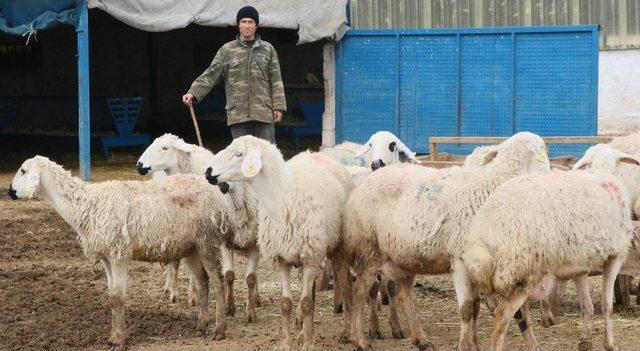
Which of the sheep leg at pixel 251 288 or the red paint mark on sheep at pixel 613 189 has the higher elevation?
the red paint mark on sheep at pixel 613 189

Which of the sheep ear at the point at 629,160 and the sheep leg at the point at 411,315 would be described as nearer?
the sheep leg at the point at 411,315

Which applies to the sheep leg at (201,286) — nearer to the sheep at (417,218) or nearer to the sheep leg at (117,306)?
the sheep leg at (117,306)

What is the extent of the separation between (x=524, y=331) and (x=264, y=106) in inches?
163

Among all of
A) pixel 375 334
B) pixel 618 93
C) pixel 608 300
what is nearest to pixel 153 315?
pixel 375 334

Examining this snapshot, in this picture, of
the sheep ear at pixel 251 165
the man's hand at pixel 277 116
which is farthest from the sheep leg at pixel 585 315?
the man's hand at pixel 277 116

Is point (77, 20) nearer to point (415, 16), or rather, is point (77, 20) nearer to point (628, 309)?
point (415, 16)

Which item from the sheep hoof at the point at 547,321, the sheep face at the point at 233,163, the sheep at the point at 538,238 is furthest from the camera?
the sheep hoof at the point at 547,321

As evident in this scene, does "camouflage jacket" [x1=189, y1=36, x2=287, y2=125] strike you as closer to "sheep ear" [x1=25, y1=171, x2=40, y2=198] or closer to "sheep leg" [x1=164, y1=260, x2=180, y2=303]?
"sheep leg" [x1=164, y1=260, x2=180, y2=303]

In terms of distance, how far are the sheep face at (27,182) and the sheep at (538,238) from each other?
346cm

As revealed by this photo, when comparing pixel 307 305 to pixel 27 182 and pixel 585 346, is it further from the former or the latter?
pixel 27 182

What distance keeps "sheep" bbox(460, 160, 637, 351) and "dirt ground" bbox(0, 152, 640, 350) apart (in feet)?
3.07

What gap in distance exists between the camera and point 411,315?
8.52 m

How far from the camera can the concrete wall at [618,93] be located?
17.5 meters

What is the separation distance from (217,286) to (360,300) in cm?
124
